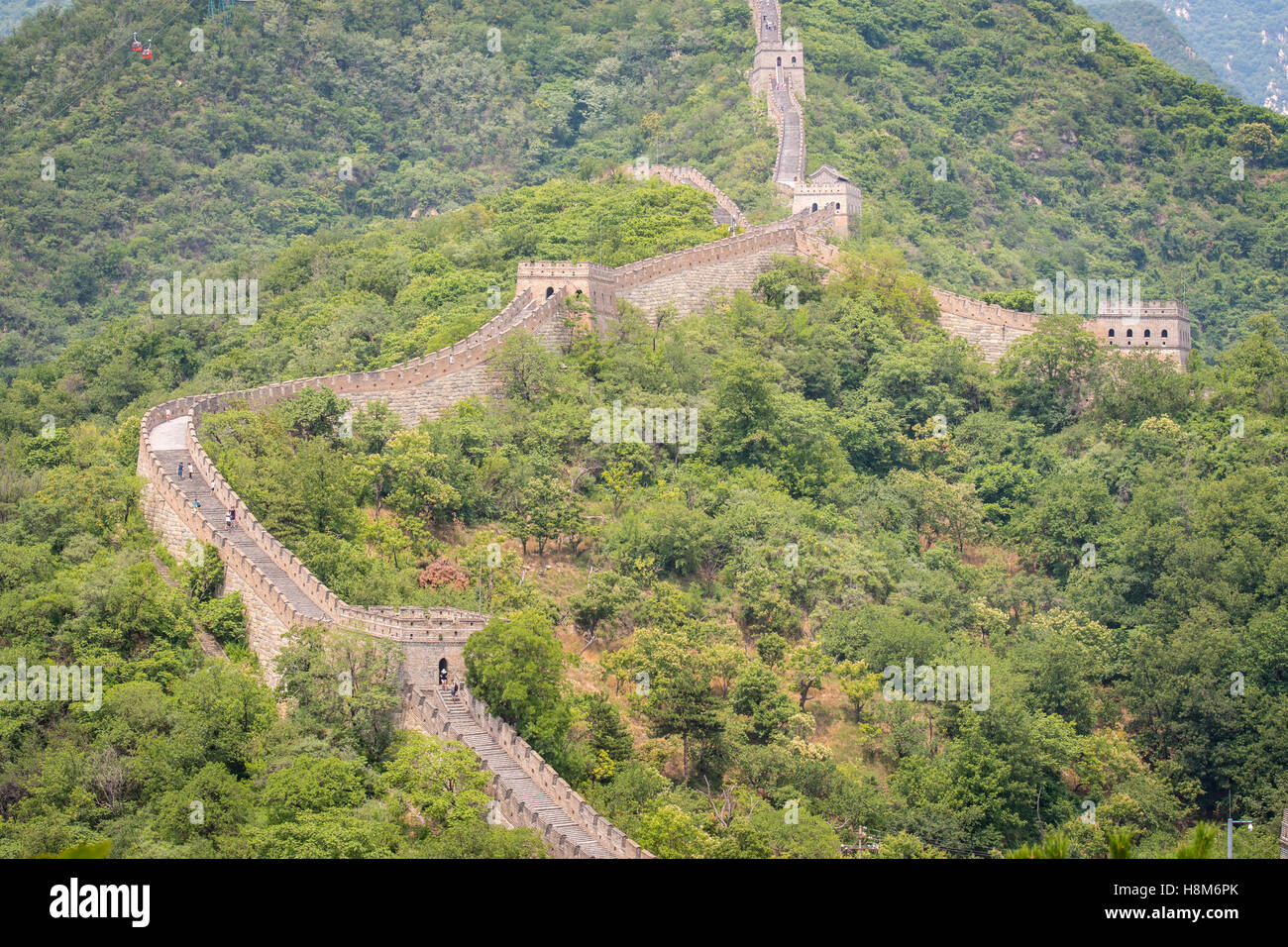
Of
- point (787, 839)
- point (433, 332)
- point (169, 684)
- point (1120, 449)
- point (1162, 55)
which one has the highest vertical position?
point (1162, 55)

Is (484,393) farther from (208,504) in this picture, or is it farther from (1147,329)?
(1147,329)

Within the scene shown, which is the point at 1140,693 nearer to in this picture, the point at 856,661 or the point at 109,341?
the point at 856,661

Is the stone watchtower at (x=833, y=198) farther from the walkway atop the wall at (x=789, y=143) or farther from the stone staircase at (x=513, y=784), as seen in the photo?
the stone staircase at (x=513, y=784)

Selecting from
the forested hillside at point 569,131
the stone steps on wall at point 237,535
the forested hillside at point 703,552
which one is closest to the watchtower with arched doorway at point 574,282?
the forested hillside at point 703,552

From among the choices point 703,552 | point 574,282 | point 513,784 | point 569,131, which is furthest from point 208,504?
point 569,131
